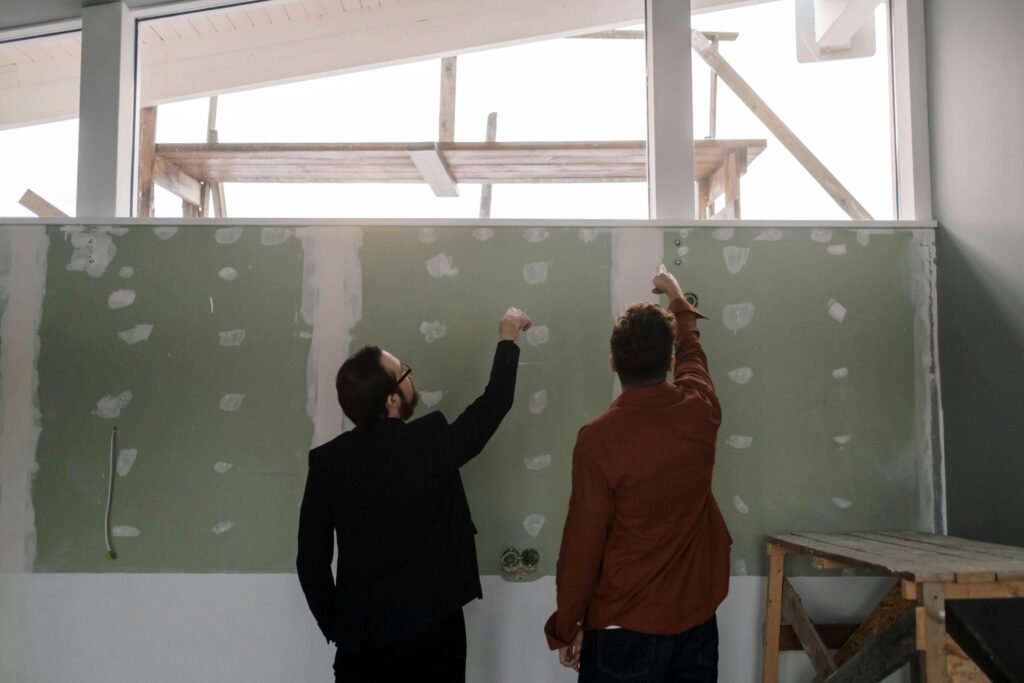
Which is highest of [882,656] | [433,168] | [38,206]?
[433,168]

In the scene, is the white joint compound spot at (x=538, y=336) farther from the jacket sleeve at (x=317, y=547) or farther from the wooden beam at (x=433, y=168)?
the jacket sleeve at (x=317, y=547)

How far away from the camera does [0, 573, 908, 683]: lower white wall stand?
2.66 meters

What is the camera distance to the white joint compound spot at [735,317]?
9.08ft

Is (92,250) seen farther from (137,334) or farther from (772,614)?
(772,614)

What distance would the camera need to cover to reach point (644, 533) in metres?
1.80

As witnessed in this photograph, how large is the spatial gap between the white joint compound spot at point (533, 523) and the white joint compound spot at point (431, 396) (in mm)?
461

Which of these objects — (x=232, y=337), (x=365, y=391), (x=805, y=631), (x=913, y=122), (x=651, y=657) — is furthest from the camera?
(x=913, y=122)

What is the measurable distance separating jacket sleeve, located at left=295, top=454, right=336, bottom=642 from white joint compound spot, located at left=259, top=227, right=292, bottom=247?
112cm

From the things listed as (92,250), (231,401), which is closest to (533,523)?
(231,401)

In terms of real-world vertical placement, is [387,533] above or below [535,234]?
below

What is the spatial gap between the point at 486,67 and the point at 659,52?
0.59 meters

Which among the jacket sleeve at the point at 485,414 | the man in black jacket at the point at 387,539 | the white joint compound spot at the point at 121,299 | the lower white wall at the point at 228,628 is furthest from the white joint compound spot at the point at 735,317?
the white joint compound spot at the point at 121,299

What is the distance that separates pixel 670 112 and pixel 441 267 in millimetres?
932

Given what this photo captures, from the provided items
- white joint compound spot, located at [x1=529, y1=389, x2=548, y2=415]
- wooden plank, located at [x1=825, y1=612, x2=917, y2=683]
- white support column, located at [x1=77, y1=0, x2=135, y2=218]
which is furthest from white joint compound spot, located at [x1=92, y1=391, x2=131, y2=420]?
wooden plank, located at [x1=825, y1=612, x2=917, y2=683]
